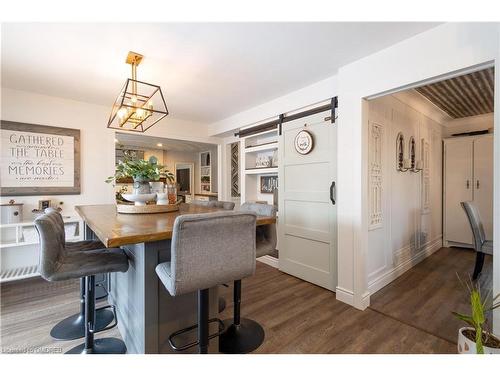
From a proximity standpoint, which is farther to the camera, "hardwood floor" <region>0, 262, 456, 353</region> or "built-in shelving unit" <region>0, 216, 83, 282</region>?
"built-in shelving unit" <region>0, 216, 83, 282</region>

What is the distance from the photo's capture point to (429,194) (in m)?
3.84

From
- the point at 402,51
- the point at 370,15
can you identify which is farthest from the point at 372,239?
the point at 370,15

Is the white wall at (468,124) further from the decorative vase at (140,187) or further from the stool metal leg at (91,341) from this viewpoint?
the stool metal leg at (91,341)

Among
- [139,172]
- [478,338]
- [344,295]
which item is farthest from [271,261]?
[478,338]

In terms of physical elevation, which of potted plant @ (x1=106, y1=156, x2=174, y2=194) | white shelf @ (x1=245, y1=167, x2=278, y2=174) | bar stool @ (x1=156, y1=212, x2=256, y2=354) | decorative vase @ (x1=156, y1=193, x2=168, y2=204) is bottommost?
bar stool @ (x1=156, y1=212, x2=256, y2=354)

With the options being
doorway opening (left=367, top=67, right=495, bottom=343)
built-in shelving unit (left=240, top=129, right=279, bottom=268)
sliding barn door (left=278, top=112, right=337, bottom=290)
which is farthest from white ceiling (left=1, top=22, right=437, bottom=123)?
built-in shelving unit (left=240, top=129, right=279, bottom=268)

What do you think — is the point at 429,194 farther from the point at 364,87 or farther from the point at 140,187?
the point at 140,187

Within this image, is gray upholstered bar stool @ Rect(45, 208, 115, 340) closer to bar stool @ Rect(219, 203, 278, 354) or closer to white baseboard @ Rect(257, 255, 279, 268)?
bar stool @ Rect(219, 203, 278, 354)

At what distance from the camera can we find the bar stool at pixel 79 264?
128 cm

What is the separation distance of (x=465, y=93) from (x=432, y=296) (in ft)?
8.62

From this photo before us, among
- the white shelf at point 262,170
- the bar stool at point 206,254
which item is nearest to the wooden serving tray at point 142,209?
the bar stool at point 206,254

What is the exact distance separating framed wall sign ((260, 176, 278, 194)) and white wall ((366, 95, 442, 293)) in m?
1.60

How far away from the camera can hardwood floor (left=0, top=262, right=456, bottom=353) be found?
5.62 ft

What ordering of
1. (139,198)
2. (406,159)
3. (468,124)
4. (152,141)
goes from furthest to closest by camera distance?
(152,141), (468,124), (406,159), (139,198)
